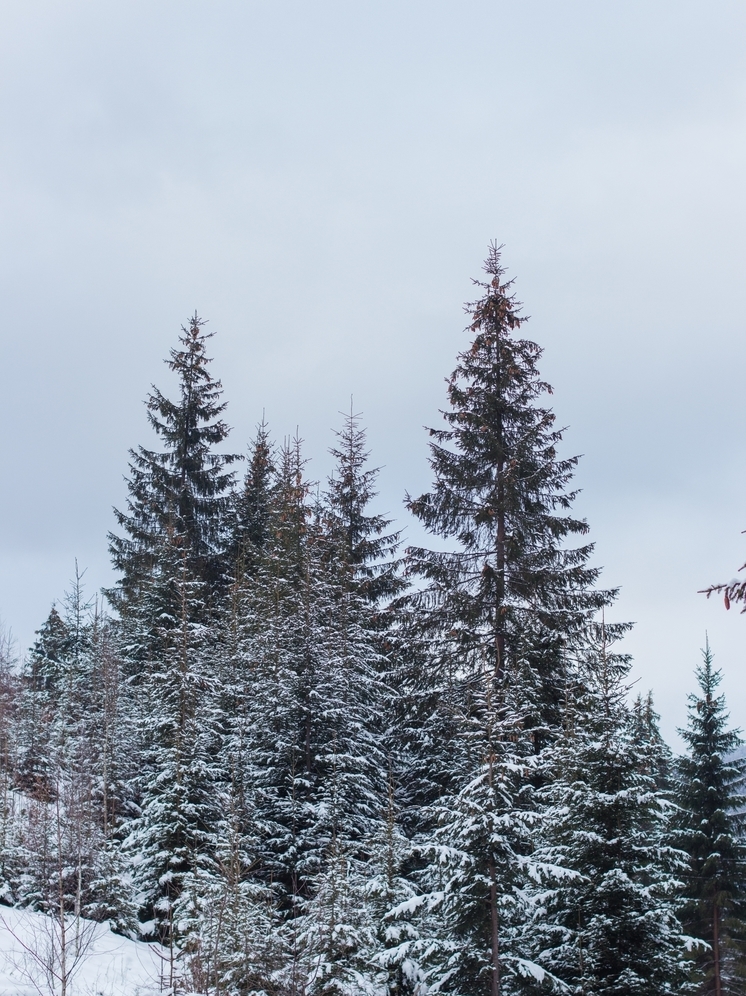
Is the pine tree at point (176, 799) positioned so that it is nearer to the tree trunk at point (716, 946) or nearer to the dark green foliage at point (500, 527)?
the dark green foliage at point (500, 527)

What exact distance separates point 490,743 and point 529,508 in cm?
922

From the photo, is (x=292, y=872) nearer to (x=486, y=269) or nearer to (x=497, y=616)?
(x=497, y=616)

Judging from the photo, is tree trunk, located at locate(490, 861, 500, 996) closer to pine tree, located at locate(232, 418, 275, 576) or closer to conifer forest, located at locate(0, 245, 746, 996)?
conifer forest, located at locate(0, 245, 746, 996)

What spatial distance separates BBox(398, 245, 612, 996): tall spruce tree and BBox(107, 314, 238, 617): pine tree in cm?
1797

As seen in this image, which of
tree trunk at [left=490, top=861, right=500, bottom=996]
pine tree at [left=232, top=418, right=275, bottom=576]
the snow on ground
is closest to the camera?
tree trunk at [left=490, top=861, right=500, bottom=996]

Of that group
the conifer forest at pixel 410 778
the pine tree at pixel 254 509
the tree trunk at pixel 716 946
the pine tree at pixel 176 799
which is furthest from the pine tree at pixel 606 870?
the pine tree at pixel 254 509

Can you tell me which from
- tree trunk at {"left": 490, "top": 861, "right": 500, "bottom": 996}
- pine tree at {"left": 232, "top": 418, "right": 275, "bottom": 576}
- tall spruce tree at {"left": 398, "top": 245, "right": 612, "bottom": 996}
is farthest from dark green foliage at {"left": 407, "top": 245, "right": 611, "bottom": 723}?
pine tree at {"left": 232, "top": 418, "right": 275, "bottom": 576}

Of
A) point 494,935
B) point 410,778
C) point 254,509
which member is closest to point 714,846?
point 410,778

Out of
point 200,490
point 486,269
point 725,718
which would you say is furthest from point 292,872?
point 200,490

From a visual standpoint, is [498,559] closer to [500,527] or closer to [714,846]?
[500,527]

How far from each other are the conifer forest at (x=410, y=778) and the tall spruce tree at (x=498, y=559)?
0.08 m

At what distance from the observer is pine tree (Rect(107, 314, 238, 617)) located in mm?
41469

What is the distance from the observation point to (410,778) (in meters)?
26.3

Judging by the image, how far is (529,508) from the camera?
2567 centimetres
